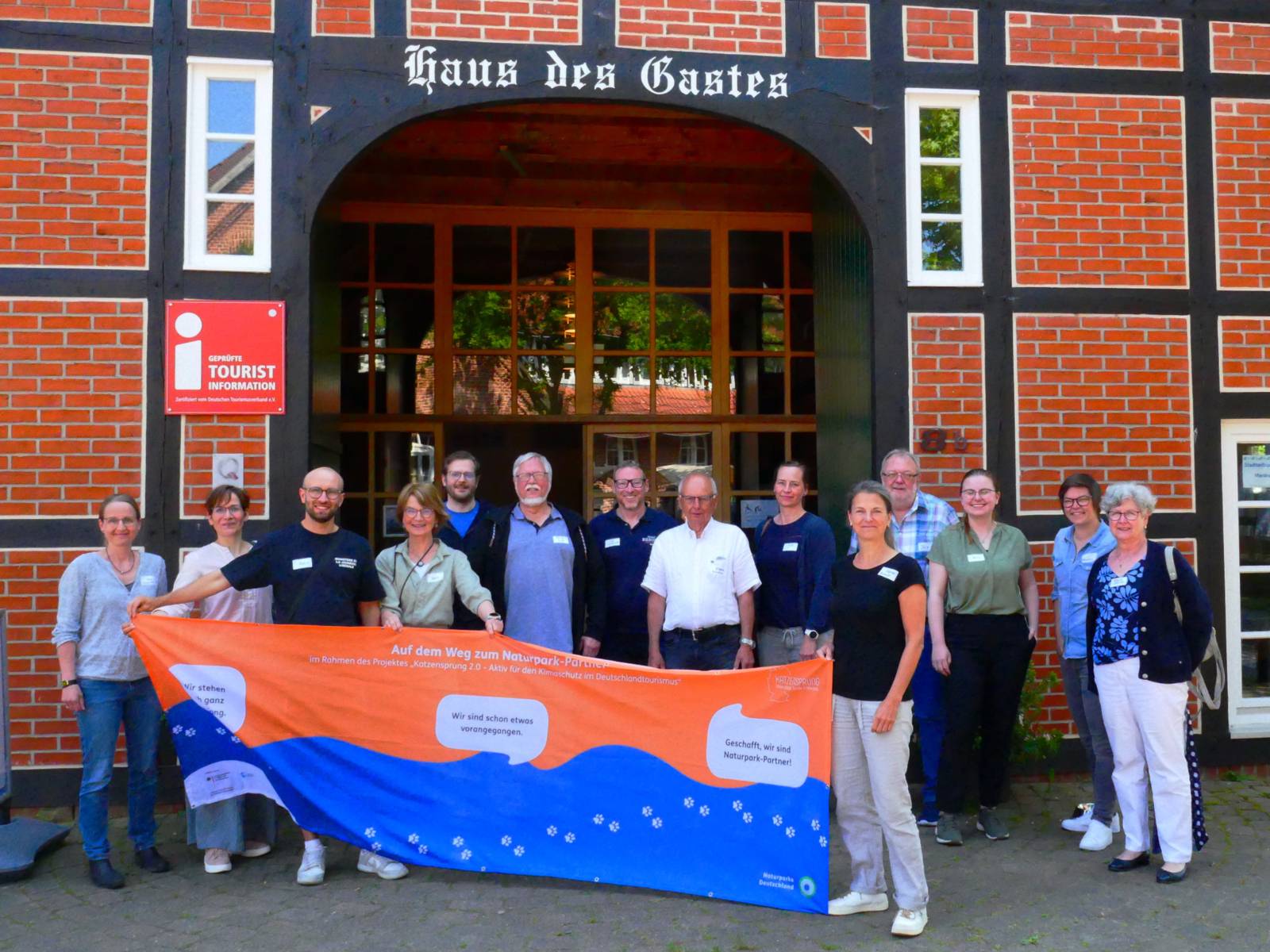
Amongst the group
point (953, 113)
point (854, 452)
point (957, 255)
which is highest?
point (953, 113)

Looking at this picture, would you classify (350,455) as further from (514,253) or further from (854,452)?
(854,452)

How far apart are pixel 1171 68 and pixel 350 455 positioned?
20.1ft

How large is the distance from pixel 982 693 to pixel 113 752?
3.98 metres

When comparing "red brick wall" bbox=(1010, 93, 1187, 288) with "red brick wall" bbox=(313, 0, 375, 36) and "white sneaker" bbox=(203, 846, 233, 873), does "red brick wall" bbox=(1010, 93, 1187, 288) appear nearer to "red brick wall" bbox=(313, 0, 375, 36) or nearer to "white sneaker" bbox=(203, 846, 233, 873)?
"red brick wall" bbox=(313, 0, 375, 36)

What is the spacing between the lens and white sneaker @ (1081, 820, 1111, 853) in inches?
201

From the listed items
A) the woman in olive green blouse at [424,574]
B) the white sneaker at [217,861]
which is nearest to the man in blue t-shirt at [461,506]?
the woman in olive green blouse at [424,574]

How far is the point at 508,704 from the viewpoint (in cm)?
470

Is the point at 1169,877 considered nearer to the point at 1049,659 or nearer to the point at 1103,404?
the point at 1049,659

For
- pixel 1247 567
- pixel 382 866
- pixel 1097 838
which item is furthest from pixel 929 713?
pixel 382 866

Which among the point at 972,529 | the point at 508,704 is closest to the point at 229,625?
the point at 508,704

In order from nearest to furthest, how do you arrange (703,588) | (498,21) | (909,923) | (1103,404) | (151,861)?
1. (909,923)
2. (151,861)
3. (703,588)
4. (498,21)
5. (1103,404)

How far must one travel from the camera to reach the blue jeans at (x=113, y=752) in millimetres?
4707

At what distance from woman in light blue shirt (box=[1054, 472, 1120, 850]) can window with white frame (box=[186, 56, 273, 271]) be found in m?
4.41

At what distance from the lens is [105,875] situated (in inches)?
182
